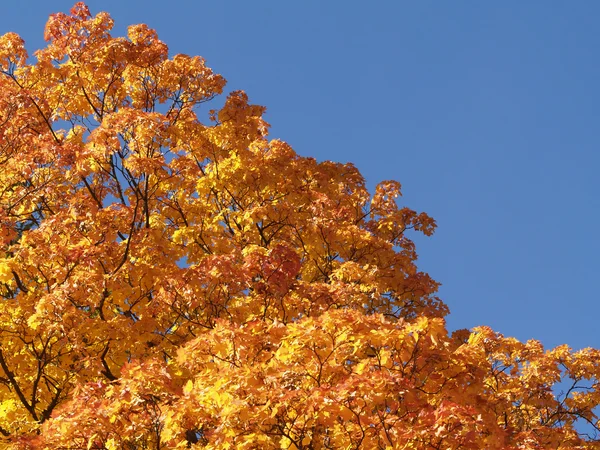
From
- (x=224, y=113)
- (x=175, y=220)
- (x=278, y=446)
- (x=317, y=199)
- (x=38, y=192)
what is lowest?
Answer: (x=278, y=446)

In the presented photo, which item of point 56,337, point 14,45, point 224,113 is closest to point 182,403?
point 56,337

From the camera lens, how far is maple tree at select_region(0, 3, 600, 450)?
8.53m

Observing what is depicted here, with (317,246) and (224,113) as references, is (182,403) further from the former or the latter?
(224,113)

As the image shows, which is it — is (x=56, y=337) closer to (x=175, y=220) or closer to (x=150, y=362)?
(x=150, y=362)

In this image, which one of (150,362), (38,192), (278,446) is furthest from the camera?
(38,192)

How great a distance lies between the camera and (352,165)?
61.5 feet

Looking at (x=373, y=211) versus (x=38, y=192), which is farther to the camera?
(x=373, y=211)

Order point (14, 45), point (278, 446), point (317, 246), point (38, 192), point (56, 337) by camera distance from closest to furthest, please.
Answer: point (278, 446) < point (56, 337) < point (38, 192) < point (317, 246) < point (14, 45)

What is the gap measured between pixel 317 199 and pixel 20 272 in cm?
622

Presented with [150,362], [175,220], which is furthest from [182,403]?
[175,220]

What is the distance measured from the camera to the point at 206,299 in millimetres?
11758

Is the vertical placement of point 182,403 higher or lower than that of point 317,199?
lower

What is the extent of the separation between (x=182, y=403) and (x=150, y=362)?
3.24 ft

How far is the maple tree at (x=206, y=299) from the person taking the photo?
336 inches
